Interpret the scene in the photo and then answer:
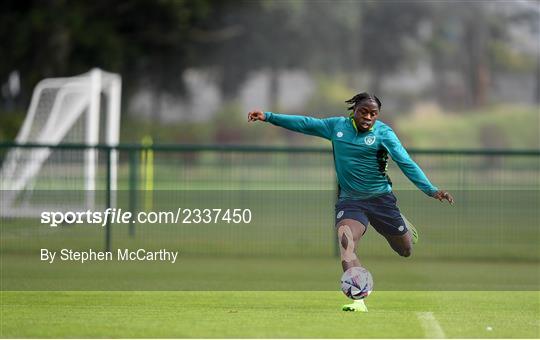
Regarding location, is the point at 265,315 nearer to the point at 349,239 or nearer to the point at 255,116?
the point at 349,239

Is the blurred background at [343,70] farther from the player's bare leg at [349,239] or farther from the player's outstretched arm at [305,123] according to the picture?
the player's bare leg at [349,239]

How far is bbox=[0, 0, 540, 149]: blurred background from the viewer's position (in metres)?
56.9

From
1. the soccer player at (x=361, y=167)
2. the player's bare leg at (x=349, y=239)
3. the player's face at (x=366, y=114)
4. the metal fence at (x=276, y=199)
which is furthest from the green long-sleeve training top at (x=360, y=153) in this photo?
the metal fence at (x=276, y=199)

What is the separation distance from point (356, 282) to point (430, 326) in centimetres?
88

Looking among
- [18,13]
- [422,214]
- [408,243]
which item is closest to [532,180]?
[422,214]

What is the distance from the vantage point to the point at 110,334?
11.1 m

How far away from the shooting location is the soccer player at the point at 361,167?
12711 mm

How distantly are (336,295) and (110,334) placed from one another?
4.34 meters

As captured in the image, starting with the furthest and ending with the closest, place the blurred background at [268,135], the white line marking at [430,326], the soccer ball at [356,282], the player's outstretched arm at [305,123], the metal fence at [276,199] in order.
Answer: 1. the metal fence at [276,199]
2. the blurred background at [268,135]
3. the player's outstretched arm at [305,123]
4. the soccer ball at [356,282]
5. the white line marking at [430,326]

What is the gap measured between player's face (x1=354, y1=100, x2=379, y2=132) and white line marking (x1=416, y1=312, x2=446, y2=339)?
1.89 m

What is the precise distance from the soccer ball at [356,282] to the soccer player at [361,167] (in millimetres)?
139

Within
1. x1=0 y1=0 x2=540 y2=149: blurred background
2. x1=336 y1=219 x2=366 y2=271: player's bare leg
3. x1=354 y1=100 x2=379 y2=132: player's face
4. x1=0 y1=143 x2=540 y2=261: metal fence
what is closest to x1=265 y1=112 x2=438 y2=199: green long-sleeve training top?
x1=354 y1=100 x2=379 y2=132: player's face

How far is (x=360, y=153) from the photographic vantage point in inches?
505

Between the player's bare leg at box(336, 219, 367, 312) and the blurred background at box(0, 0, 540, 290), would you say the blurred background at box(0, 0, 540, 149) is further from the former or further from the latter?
the player's bare leg at box(336, 219, 367, 312)
